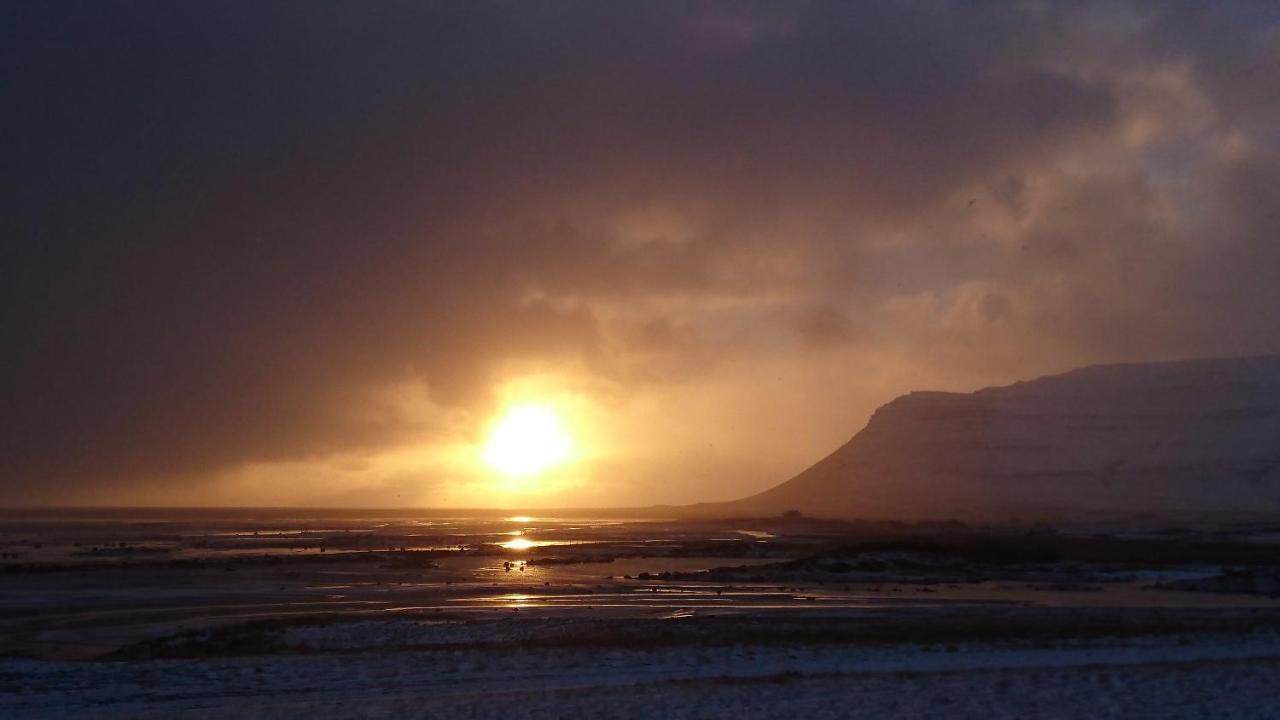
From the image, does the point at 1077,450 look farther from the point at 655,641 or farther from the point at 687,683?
the point at 687,683

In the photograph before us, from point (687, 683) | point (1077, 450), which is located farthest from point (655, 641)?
point (1077, 450)

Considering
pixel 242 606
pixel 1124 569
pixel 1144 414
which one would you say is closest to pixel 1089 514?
pixel 1144 414

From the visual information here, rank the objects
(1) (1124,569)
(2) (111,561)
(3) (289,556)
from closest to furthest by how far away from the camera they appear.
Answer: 1. (1) (1124,569)
2. (2) (111,561)
3. (3) (289,556)

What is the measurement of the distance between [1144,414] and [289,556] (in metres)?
141

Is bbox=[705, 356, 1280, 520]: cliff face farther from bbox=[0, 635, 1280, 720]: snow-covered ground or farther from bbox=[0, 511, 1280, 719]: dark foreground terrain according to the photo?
bbox=[0, 635, 1280, 720]: snow-covered ground

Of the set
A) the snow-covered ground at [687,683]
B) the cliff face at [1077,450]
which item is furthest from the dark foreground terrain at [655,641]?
the cliff face at [1077,450]

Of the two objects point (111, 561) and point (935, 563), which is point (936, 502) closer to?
point (935, 563)

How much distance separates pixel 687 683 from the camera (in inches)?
746

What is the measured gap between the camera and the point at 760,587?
38219mm

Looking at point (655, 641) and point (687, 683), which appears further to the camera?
point (655, 641)

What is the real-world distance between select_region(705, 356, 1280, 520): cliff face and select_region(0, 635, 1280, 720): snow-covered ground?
119753mm

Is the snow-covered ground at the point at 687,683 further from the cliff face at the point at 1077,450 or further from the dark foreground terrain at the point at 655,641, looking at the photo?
the cliff face at the point at 1077,450

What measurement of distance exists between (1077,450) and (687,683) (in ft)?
516

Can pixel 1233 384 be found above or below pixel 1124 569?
above
